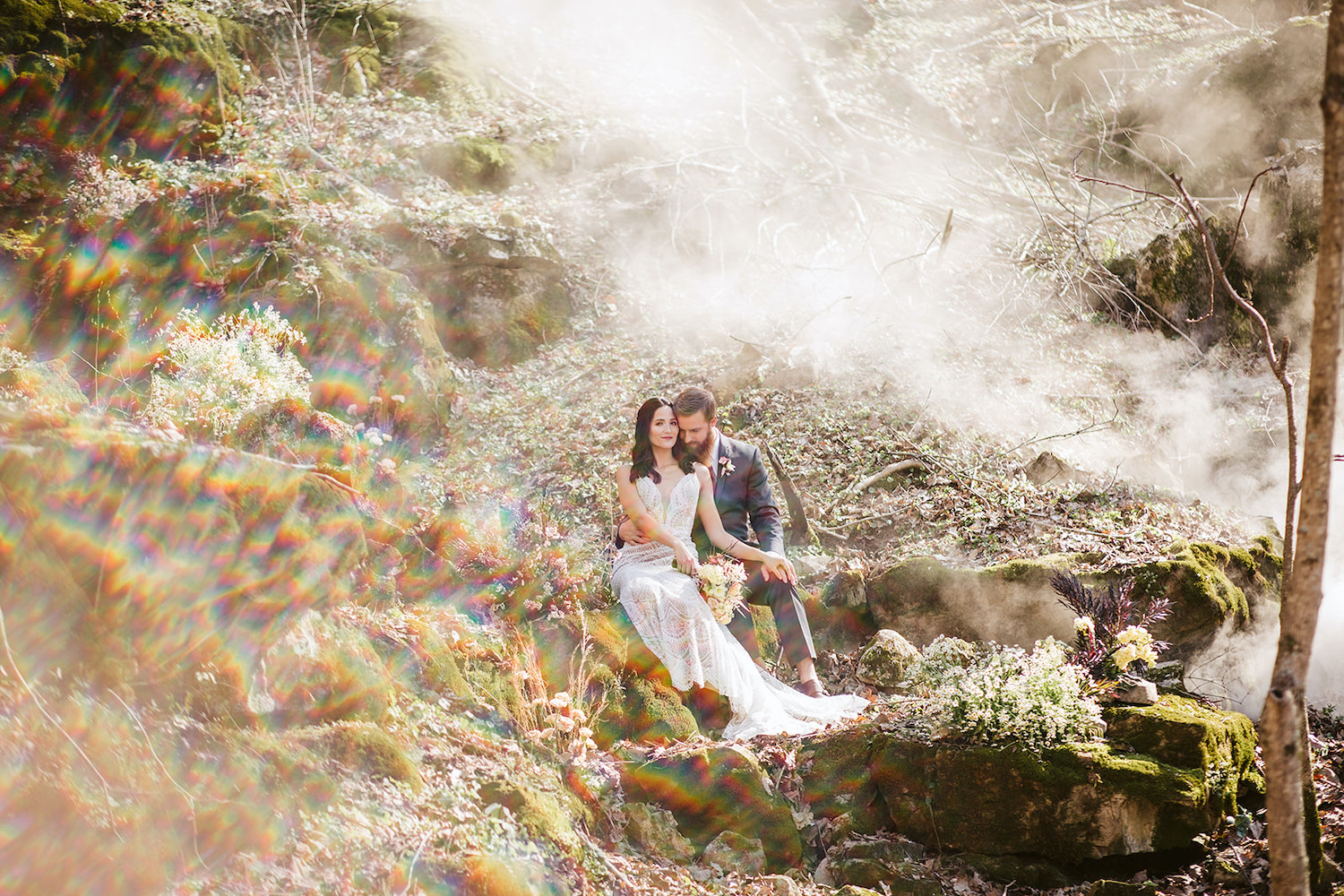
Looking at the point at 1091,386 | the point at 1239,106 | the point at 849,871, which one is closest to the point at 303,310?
the point at 849,871

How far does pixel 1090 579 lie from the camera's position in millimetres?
5145

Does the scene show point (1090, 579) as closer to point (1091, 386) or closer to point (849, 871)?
point (849, 871)

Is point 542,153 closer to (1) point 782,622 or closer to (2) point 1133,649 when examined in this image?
(1) point 782,622

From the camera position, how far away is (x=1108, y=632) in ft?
13.8

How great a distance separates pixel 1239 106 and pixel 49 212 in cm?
1465

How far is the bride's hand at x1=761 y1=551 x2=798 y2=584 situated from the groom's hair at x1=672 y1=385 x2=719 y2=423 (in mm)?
910

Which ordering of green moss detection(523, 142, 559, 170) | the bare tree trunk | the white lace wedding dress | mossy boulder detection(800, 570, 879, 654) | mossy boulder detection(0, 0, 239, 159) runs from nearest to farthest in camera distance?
the bare tree trunk, the white lace wedding dress, mossy boulder detection(800, 570, 879, 654), mossy boulder detection(0, 0, 239, 159), green moss detection(523, 142, 559, 170)

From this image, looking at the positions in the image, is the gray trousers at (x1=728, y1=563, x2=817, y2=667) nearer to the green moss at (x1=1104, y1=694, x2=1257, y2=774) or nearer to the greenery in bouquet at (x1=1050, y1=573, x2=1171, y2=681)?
the greenery in bouquet at (x1=1050, y1=573, x2=1171, y2=681)

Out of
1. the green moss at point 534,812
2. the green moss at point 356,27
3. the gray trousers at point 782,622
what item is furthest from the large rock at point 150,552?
the green moss at point 356,27

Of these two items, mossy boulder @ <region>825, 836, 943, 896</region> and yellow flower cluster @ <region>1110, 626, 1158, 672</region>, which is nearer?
mossy boulder @ <region>825, 836, 943, 896</region>

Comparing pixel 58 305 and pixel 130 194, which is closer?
pixel 58 305

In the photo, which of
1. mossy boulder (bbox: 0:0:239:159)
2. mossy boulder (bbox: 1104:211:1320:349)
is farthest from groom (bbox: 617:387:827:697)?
mossy boulder (bbox: 0:0:239:159)

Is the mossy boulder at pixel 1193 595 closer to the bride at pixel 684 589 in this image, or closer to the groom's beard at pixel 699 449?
the bride at pixel 684 589

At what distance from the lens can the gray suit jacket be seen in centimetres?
520
